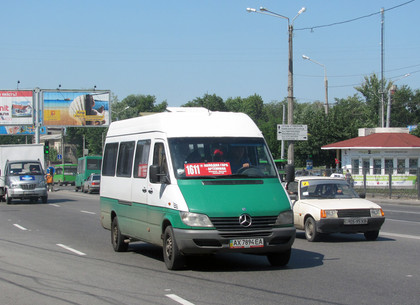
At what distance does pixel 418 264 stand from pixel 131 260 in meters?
4.89

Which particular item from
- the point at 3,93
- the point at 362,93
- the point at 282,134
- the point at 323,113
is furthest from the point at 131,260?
the point at 362,93

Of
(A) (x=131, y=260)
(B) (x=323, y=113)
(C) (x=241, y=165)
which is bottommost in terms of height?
(A) (x=131, y=260)

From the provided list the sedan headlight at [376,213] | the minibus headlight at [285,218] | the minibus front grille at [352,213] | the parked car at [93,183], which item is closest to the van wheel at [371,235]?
the sedan headlight at [376,213]

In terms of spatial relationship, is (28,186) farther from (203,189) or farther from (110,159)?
(203,189)

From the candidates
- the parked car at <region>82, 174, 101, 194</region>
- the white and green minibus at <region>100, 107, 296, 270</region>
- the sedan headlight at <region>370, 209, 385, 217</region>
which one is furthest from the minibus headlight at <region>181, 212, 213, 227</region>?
the parked car at <region>82, 174, 101, 194</region>

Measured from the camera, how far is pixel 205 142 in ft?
33.3

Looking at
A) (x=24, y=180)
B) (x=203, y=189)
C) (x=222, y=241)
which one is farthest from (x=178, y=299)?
(x=24, y=180)

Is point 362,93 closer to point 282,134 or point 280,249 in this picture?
point 282,134

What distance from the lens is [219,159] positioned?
9961 millimetres

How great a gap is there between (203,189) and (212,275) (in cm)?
127

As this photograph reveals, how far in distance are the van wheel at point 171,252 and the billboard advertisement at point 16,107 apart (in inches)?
1934

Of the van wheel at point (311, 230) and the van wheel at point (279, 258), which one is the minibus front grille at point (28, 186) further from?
the van wheel at point (279, 258)

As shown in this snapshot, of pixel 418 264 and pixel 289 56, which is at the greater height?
pixel 289 56

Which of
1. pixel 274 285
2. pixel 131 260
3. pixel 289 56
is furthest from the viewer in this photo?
pixel 289 56
